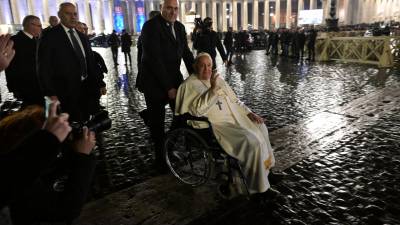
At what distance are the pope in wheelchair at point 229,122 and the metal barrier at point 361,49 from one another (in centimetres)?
1128

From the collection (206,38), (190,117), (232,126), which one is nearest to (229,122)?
(232,126)

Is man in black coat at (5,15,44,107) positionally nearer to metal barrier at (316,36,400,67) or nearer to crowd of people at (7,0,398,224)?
crowd of people at (7,0,398,224)

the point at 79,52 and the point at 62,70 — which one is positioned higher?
the point at 79,52

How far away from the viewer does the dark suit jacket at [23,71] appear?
4.30m

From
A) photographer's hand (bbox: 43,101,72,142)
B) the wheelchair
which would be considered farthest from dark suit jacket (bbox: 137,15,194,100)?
photographer's hand (bbox: 43,101,72,142)

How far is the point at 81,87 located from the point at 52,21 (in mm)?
3544

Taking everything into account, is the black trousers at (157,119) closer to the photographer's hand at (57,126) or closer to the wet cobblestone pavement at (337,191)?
the wet cobblestone pavement at (337,191)

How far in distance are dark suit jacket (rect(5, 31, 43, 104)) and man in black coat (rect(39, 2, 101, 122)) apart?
1.02m

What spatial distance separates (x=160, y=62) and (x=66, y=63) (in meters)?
1.02

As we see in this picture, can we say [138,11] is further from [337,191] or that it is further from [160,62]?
[337,191]

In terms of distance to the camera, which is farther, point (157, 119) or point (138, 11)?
point (138, 11)

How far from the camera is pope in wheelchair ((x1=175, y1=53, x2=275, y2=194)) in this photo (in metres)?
2.84

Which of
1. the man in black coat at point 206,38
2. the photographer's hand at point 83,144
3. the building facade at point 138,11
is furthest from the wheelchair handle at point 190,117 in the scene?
the building facade at point 138,11

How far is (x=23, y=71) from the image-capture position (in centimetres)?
430
